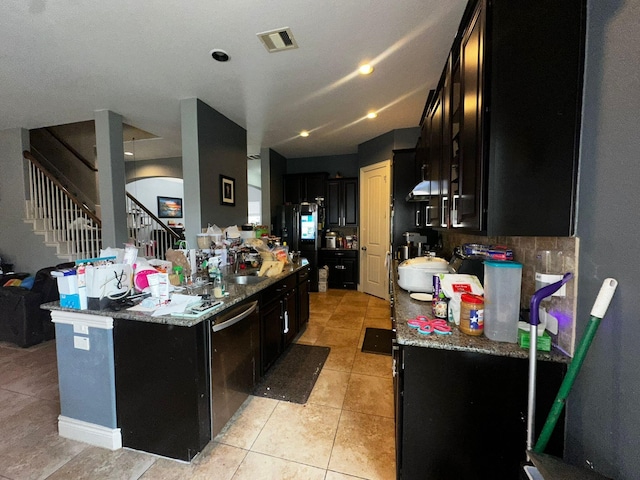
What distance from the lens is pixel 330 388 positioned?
2.25 metres

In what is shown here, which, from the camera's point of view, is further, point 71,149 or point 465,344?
point 71,149

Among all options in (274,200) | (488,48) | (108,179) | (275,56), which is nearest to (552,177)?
(488,48)

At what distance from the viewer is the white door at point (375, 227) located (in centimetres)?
458

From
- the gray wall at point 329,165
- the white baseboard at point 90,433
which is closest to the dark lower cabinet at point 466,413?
the white baseboard at point 90,433

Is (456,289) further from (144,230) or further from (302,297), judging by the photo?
(144,230)

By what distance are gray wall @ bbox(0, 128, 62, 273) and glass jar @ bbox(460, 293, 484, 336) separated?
5.39m

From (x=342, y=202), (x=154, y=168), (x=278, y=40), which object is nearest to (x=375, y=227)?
(x=342, y=202)

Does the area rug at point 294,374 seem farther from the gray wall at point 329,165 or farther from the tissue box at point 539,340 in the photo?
the gray wall at point 329,165

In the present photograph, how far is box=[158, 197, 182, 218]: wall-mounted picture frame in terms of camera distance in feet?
26.1

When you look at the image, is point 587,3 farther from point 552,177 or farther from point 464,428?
point 464,428

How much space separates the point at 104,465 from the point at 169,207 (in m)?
7.75

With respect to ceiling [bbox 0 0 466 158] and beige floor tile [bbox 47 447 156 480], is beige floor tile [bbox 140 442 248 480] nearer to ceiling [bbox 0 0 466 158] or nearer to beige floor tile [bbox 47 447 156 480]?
beige floor tile [bbox 47 447 156 480]

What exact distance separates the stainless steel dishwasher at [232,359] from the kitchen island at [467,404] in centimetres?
107

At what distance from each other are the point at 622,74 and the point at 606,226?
1.59 feet
